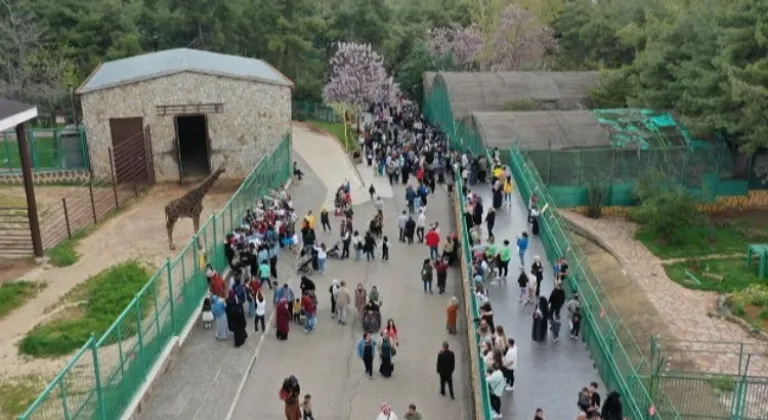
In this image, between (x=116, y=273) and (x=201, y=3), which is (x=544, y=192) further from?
(x=201, y=3)

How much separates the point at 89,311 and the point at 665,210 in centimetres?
2042

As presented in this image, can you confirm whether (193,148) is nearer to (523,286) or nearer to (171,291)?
(171,291)

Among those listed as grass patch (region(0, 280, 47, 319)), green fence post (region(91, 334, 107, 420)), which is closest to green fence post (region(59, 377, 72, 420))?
green fence post (region(91, 334, 107, 420))

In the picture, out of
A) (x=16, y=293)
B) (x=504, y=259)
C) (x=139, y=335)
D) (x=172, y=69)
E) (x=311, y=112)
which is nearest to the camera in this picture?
(x=139, y=335)

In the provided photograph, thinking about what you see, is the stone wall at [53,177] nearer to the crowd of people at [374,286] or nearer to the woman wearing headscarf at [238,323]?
the crowd of people at [374,286]

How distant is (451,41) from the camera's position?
54.4 m

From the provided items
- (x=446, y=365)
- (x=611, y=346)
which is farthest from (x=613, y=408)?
(x=446, y=365)

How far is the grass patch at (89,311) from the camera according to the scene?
16.2 meters

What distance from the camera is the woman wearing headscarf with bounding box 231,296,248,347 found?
53.5 feet

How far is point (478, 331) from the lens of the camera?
14.8m

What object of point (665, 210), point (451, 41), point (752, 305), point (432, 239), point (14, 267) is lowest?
point (752, 305)

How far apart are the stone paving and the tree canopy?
577cm

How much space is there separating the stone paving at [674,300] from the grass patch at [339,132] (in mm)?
11976

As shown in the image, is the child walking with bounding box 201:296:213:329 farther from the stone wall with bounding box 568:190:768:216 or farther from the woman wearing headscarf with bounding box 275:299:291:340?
the stone wall with bounding box 568:190:768:216
